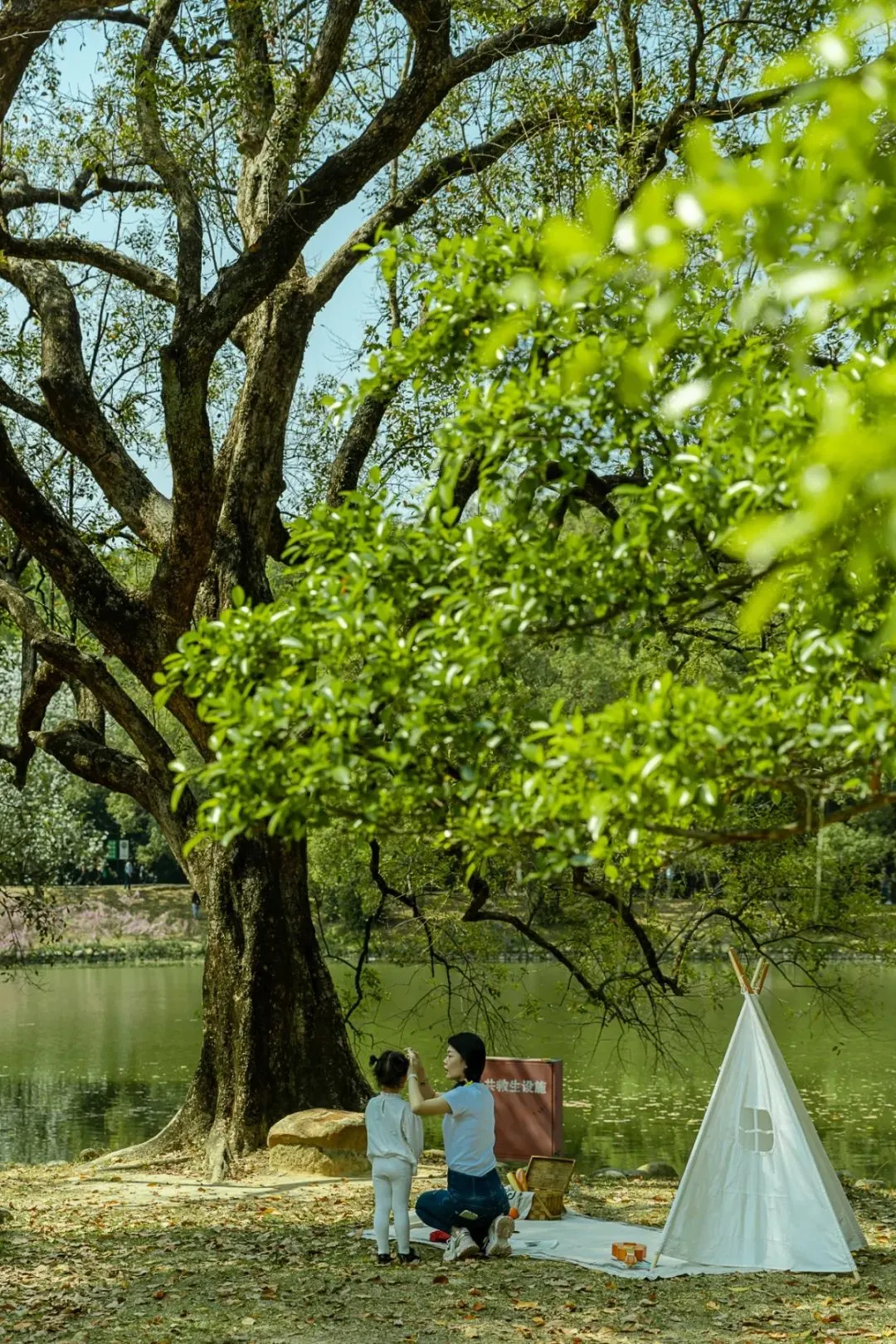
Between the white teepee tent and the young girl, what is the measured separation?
1.32m

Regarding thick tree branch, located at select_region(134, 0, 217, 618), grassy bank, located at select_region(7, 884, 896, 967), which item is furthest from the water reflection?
grassy bank, located at select_region(7, 884, 896, 967)

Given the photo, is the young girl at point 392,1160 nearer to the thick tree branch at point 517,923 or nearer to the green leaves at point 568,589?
the green leaves at point 568,589

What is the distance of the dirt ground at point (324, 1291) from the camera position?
19.3ft

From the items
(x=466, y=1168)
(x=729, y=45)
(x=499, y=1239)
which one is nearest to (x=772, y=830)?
(x=466, y=1168)

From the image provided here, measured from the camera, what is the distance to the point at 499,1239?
708 cm

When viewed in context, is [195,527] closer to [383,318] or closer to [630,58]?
[383,318]

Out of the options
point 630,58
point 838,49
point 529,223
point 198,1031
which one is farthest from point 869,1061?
point 838,49

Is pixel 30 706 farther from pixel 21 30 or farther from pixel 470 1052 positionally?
pixel 470 1052

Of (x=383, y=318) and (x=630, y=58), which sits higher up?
(x=630, y=58)

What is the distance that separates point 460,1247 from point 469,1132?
1.78 ft

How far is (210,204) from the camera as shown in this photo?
1119 cm

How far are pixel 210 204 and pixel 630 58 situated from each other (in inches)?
135

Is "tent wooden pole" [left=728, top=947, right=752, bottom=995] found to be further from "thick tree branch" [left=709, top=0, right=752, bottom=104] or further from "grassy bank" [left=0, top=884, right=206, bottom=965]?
"grassy bank" [left=0, top=884, right=206, bottom=965]

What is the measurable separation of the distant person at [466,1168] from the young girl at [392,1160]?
0.10 m
